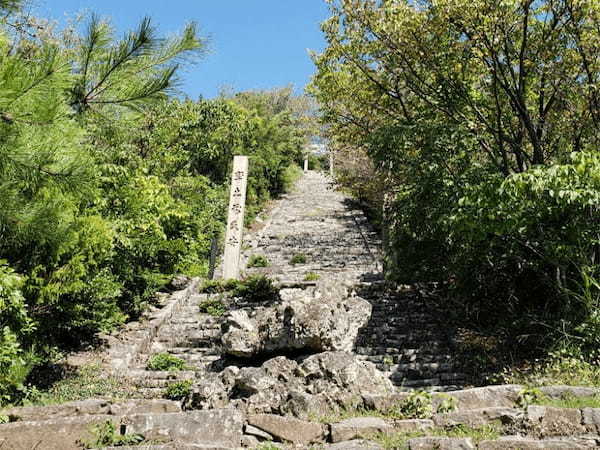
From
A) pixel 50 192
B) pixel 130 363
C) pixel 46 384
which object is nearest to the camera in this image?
pixel 50 192

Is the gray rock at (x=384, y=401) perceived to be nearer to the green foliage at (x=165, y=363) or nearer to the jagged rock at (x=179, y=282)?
the green foliage at (x=165, y=363)

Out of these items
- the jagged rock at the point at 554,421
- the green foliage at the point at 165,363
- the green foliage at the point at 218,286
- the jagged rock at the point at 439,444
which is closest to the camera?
the jagged rock at the point at 439,444

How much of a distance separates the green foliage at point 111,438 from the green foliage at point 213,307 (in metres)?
5.32

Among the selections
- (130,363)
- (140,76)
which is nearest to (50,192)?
(140,76)

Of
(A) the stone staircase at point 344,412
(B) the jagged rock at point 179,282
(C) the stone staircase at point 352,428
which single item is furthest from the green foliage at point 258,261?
(C) the stone staircase at point 352,428

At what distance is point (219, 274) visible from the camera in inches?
575

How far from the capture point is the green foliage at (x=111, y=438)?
4.80 meters

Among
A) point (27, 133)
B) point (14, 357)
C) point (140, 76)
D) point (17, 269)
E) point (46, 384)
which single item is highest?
point (140, 76)

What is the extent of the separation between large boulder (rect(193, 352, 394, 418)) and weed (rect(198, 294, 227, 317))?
3.73 meters

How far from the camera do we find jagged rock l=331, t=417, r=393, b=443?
4801mm

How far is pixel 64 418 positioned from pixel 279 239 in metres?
13.7

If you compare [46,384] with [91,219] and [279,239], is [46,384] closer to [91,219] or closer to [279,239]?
[91,219]

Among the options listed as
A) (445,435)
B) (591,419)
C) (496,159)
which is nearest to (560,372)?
(591,419)

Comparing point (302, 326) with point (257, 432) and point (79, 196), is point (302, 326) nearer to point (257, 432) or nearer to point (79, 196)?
point (257, 432)
